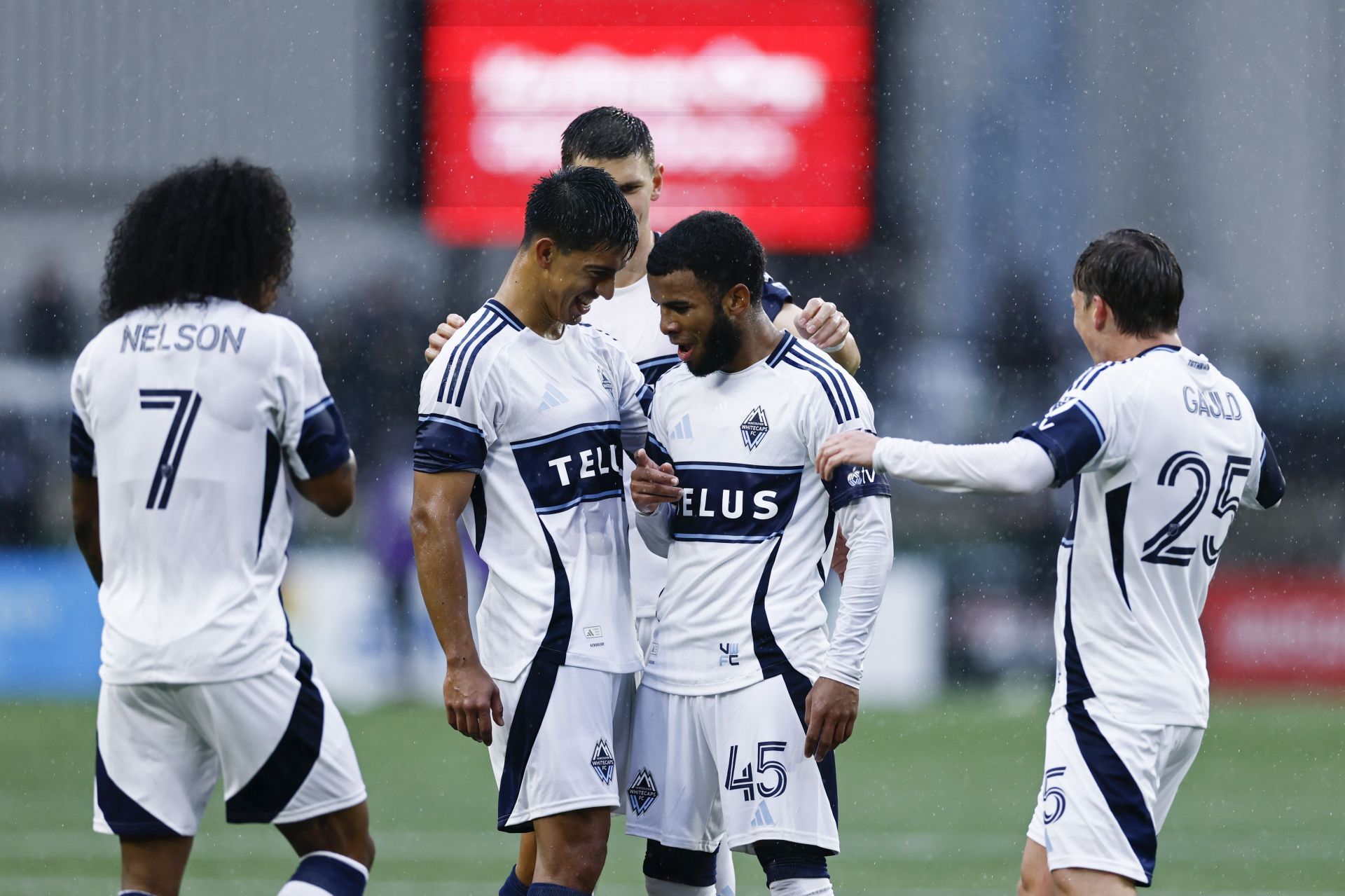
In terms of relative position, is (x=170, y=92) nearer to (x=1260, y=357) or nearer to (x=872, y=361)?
(x=872, y=361)

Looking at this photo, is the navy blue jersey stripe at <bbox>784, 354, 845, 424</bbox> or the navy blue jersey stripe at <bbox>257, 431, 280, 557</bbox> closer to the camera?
the navy blue jersey stripe at <bbox>257, 431, 280, 557</bbox>

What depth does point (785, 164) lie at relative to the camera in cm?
1134

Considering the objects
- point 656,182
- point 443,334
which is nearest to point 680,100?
point 656,182

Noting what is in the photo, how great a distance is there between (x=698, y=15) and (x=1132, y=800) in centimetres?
886

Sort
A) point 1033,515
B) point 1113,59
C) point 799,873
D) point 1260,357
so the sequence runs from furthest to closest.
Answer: point 1113,59 < point 1260,357 < point 1033,515 < point 799,873

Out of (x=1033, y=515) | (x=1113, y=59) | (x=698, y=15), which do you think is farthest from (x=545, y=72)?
(x=1113, y=59)

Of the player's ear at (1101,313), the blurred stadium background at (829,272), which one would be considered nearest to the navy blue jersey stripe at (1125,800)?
the player's ear at (1101,313)

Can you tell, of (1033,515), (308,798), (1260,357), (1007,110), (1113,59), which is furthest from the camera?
(1113,59)

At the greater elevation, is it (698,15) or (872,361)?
(698,15)

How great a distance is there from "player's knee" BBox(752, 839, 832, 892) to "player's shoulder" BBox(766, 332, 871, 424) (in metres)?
0.95

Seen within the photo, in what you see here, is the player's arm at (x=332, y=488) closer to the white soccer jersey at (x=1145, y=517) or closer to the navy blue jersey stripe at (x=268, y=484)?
the navy blue jersey stripe at (x=268, y=484)

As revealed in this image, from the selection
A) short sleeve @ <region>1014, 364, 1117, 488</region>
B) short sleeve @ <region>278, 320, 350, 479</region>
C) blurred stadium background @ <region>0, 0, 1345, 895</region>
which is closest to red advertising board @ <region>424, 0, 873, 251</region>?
blurred stadium background @ <region>0, 0, 1345, 895</region>

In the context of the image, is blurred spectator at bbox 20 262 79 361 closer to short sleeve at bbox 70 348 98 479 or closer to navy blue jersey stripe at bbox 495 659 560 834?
short sleeve at bbox 70 348 98 479

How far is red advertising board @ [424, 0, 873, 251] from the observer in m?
11.2
